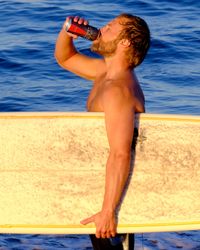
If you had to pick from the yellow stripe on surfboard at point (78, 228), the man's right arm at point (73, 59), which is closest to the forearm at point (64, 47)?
the man's right arm at point (73, 59)

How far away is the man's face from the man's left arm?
24cm

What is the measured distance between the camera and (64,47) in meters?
5.04

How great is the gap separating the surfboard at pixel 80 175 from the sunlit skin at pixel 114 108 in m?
0.14

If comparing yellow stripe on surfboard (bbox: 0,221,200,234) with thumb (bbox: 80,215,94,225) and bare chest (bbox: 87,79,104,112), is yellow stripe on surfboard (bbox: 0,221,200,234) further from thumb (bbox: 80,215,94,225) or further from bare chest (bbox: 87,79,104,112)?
bare chest (bbox: 87,79,104,112)

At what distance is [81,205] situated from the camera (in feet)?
15.6

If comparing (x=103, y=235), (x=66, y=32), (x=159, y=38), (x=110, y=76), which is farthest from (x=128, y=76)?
(x=159, y=38)

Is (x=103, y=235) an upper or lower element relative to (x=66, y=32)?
lower

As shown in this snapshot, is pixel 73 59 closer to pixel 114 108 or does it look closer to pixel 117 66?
pixel 117 66

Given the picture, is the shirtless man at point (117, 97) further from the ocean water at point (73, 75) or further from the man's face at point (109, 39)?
Result: the ocean water at point (73, 75)

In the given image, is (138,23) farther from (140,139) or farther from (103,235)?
(103,235)

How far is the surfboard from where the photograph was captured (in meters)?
4.73

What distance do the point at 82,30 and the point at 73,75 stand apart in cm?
541

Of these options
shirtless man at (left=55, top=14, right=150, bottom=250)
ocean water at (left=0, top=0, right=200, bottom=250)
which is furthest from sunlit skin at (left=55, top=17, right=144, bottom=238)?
ocean water at (left=0, top=0, right=200, bottom=250)

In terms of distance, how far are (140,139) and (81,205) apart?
465 millimetres
